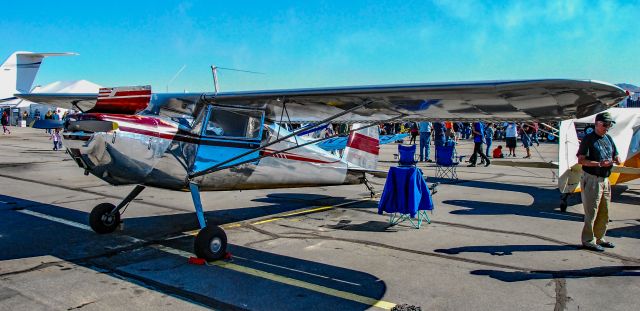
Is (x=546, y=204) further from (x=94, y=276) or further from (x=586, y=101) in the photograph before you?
(x=94, y=276)

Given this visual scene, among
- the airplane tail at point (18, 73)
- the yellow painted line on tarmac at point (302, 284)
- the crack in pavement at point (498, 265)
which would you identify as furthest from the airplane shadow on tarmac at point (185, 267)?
the airplane tail at point (18, 73)

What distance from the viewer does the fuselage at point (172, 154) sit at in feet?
17.3

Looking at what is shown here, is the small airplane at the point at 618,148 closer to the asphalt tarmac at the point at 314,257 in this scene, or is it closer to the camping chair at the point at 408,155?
the asphalt tarmac at the point at 314,257

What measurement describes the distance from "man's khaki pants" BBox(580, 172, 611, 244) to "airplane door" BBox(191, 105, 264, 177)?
4.37m

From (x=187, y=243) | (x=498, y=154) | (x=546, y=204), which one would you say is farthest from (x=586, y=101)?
(x=498, y=154)

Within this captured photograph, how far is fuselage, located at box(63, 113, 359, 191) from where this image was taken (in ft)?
17.3

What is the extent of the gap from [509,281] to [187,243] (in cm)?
400

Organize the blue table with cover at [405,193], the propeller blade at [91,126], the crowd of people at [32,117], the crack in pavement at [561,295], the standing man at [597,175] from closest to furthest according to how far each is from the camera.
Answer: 1. the crack in pavement at [561,295]
2. the propeller blade at [91,126]
3. the standing man at [597,175]
4. the blue table with cover at [405,193]
5. the crowd of people at [32,117]

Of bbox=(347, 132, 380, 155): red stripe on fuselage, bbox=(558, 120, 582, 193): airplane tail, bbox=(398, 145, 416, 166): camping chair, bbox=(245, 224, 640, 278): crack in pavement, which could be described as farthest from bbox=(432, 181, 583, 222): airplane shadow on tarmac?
bbox=(245, 224, 640, 278): crack in pavement

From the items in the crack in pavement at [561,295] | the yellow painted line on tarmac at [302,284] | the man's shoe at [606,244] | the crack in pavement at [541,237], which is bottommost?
the yellow painted line on tarmac at [302,284]

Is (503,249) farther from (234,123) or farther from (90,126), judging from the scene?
(90,126)

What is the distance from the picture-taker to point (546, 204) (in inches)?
364

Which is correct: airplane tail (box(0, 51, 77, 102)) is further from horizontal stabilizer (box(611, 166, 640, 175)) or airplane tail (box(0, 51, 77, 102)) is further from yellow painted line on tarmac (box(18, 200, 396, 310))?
horizontal stabilizer (box(611, 166, 640, 175))

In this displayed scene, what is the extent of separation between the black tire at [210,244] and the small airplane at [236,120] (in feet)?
0.04
